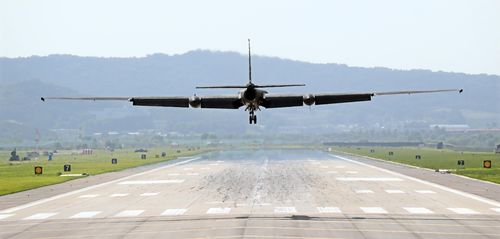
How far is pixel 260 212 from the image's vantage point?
44.8 meters

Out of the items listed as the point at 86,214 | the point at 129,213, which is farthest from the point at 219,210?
the point at 86,214

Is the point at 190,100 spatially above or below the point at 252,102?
above

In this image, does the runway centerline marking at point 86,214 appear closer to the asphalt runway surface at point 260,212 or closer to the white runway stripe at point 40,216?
the asphalt runway surface at point 260,212

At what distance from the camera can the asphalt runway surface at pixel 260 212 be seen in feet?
117

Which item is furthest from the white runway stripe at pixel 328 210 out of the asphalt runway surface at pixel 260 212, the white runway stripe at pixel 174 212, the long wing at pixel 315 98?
the white runway stripe at pixel 174 212

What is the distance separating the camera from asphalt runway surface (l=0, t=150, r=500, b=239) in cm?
3559

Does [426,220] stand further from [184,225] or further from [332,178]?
[332,178]

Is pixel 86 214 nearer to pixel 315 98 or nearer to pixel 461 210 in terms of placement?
pixel 315 98

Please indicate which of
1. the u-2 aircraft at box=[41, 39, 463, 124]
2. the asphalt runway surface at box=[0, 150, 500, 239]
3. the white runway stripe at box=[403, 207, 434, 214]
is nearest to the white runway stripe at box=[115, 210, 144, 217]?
the asphalt runway surface at box=[0, 150, 500, 239]

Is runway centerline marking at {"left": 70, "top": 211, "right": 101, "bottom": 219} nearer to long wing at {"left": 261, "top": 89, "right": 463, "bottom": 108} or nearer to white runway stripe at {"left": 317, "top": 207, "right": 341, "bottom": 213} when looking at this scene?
long wing at {"left": 261, "top": 89, "right": 463, "bottom": 108}

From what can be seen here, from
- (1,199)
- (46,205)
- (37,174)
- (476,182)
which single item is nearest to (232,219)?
(46,205)

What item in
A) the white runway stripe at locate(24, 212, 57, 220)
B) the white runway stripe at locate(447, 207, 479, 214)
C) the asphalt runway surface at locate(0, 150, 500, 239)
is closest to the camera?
the asphalt runway surface at locate(0, 150, 500, 239)

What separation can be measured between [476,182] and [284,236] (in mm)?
43899

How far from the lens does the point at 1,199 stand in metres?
58.6
